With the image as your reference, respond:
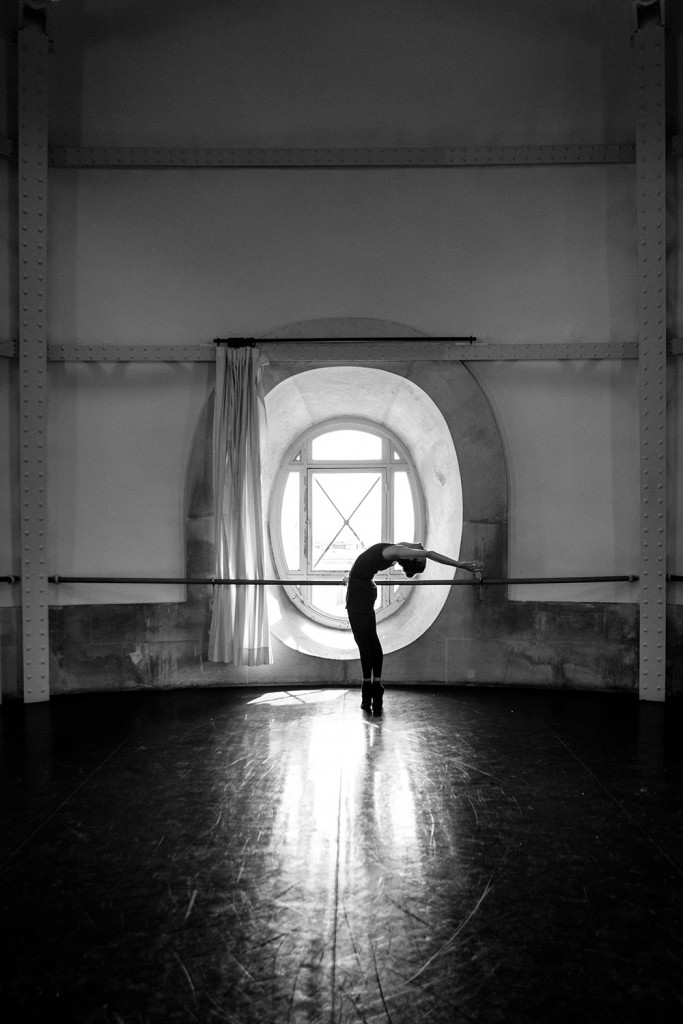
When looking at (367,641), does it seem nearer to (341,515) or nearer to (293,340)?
(293,340)

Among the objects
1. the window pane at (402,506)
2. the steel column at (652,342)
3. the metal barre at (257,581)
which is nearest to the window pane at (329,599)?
the window pane at (402,506)


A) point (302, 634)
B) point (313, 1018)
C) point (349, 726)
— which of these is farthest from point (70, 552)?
point (313, 1018)

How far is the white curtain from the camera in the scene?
22.2 feet

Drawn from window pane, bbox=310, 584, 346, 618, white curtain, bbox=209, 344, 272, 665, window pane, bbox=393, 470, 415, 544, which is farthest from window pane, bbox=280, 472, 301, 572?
white curtain, bbox=209, 344, 272, 665

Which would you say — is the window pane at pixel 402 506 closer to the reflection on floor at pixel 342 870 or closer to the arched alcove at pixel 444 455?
the arched alcove at pixel 444 455

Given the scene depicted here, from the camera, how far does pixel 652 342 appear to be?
6.60m

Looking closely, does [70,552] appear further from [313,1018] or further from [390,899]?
[313,1018]

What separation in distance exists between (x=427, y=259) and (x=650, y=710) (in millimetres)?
4476

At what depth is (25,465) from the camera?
662cm

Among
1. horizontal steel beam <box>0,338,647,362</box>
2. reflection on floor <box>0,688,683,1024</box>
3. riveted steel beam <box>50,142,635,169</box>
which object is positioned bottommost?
reflection on floor <box>0,688,683,1024</box>

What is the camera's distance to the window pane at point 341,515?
962 cm

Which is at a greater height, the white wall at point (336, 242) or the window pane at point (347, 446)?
the white wall at point (336, 242)

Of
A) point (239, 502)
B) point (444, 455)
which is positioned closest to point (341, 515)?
point (444, 455)

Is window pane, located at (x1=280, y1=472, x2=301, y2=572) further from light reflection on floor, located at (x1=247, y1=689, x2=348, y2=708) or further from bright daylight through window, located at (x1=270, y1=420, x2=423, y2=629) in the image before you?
light reflection on floor, located at (x1=247, y1=689, x2=348, y2=708)
